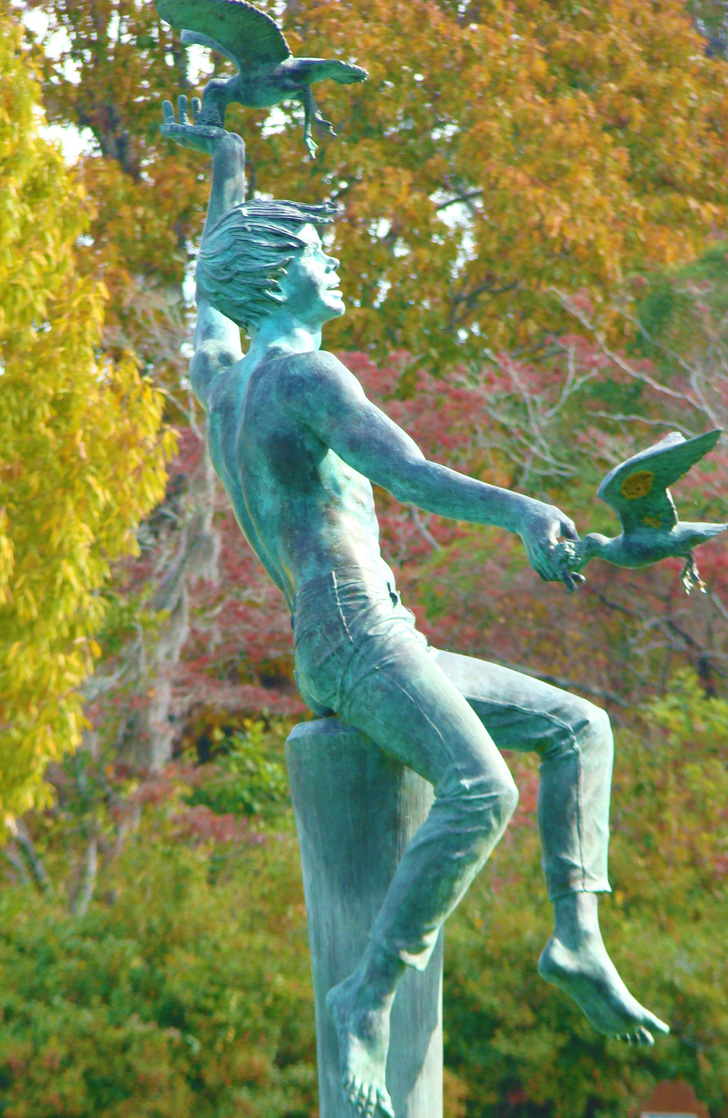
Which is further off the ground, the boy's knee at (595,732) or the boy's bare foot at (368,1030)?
the boy's knee at (595,732)

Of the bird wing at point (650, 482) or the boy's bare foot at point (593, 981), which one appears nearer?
the bird wing at point (650, 482)

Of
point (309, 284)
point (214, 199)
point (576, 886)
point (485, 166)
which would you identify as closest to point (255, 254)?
point (309, 284)

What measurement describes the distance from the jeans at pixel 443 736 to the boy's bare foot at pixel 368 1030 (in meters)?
0.05

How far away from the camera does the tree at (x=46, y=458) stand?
6805 mm

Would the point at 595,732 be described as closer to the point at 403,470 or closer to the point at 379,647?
the point at 379,647

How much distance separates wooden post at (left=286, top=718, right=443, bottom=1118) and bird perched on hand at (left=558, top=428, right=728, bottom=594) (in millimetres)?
735

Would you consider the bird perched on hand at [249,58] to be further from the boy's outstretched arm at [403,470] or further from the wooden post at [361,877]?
the wooden post at [361,877]

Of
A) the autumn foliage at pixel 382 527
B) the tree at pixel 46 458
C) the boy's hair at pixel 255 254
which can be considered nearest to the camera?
the boy's hair at pixel 255 254

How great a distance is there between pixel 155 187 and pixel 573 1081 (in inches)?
302

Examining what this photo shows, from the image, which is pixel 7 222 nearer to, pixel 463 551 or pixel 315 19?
pixel 463 551

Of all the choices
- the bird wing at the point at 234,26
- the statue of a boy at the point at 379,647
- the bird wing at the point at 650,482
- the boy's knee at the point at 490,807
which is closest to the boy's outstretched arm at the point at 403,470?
the statue of a boy at the point at 379,647

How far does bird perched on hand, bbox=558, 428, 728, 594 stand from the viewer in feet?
9.13

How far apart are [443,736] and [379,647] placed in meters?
0.24

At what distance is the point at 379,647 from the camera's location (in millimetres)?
3053
